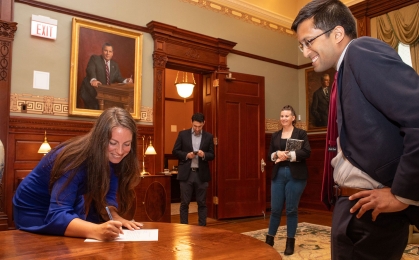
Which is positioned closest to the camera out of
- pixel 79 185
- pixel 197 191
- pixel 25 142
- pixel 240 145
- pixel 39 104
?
pixel 79 185

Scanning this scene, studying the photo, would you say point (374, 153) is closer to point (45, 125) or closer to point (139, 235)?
point (139, 235)

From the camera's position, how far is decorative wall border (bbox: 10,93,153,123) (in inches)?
177

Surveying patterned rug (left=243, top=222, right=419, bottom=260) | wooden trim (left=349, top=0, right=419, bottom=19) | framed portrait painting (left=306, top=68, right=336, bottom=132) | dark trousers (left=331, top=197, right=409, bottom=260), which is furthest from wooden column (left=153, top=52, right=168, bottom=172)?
dark trousers (left=331, top=197, right=409, bottom=260)

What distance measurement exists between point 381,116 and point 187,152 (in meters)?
3.79

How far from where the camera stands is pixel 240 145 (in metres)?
6.29

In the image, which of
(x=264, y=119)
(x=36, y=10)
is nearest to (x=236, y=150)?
(x=264, y=119)

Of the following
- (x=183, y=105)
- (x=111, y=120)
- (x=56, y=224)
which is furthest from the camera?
(x=183, y=105)

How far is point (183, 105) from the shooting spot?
10.8 meters

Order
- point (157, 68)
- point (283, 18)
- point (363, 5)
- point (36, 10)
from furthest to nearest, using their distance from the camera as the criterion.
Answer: point (283, 18), point (363, 5), point (157, 68), point (36, 10)

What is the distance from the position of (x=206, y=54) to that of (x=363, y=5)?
9.14 ft

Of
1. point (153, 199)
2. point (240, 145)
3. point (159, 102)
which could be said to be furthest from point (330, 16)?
point (240, 145)

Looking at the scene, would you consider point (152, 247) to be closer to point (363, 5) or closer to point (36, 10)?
point (36, 10)

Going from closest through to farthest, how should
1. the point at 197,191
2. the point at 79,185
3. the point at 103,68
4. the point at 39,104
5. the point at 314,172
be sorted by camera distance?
the point at 79,185, the point at 39,104, the point at 197,191, the point at 103,68, the point at 314,172

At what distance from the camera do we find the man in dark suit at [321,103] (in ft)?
23.1
